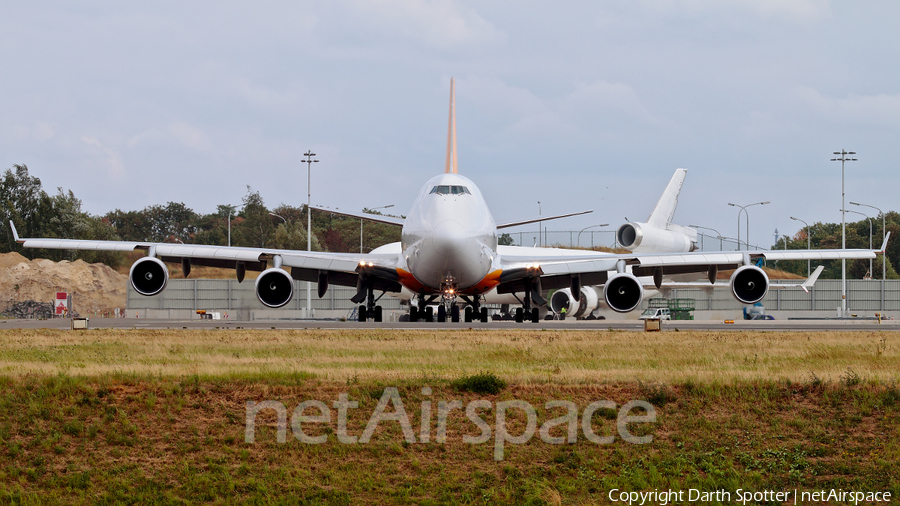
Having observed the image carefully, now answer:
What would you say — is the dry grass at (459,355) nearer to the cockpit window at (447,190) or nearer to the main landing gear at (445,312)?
the cockpit window at (447,190)

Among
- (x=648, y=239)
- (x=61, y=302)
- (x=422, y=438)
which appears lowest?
(x=422, y=438)

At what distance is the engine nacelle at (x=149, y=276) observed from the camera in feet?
94.7

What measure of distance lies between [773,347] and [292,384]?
1364cm

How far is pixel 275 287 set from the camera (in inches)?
1131

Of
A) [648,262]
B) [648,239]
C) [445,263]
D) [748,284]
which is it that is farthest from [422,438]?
[648,239]

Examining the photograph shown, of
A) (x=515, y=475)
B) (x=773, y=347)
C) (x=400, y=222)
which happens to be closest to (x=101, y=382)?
(x=515, y=475)

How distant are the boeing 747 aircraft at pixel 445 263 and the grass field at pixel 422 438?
12.7m

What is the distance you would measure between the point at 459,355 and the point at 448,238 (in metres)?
8.86

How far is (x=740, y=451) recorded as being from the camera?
11.9 m

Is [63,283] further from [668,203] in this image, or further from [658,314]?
[668,203]

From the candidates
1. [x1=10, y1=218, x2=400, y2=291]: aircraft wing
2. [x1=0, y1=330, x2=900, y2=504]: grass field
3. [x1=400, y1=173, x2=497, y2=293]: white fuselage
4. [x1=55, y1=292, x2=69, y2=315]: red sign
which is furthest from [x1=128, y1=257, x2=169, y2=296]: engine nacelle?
[x1=55, y1=292, x2=69, y2=315]: red sign

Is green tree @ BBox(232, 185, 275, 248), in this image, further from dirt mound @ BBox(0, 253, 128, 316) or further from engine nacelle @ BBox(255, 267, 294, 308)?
engine nacelle @ BBox(255, 267, 294, 308)

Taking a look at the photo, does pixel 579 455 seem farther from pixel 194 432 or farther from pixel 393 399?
pixel 194 432

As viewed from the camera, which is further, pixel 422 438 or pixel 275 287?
pixel 275 287
